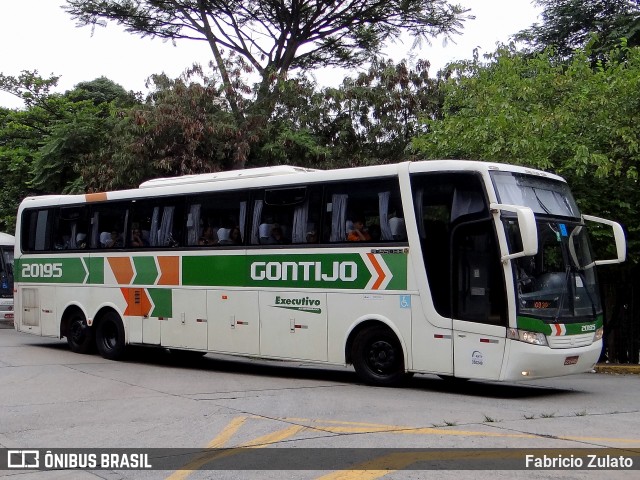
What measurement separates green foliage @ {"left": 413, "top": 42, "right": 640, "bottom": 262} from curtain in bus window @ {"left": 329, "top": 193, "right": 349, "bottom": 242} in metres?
4.40

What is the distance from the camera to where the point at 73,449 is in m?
8.41

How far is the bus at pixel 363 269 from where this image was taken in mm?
11969

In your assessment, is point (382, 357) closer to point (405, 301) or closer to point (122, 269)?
point (405, 301)

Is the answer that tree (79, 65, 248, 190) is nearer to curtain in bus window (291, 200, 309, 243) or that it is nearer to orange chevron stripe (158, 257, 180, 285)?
orange chevron stripe (158, 257, 180, 285)

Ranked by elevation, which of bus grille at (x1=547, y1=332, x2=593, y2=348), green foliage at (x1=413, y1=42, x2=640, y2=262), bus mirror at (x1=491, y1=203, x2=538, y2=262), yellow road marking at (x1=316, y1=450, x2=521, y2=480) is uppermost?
green foliage at (x1=413, y1=42, x2=640, y2=262)

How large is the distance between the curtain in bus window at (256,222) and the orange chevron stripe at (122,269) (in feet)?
11.6

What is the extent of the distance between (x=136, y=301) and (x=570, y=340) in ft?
29.1

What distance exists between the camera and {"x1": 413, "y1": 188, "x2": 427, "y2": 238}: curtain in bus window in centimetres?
1270

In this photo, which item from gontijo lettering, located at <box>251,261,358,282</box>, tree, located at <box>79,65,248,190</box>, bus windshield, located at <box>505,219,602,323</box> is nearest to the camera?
bus windshield, located at <box>505,219,602,323</box>

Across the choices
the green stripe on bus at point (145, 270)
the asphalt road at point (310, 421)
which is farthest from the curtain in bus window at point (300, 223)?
the green stripe on bus at point (145, 270)

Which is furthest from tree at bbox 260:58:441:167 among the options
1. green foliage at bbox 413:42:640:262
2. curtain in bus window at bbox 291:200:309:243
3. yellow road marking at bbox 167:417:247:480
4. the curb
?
yellow road marking at bbox 167:417:247:480

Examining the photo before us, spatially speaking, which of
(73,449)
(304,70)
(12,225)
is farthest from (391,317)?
(12,225)

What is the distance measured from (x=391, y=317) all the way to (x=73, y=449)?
19.3ft

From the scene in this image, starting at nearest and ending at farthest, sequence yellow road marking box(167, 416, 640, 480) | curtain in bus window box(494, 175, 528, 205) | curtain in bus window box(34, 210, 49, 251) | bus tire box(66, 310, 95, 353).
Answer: yellow road marking box(167, 416, 640, 480) → curtain in bus window box(494, 175, 528, 205) → bus tire box(66, 310, 95, 353) → curtain in bus window box(34, 210, 49, 251)
